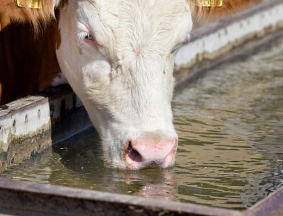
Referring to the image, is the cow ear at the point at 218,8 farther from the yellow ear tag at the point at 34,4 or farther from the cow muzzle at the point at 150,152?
the cow muzzle at the point at 150,152

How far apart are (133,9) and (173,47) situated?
0.32 m

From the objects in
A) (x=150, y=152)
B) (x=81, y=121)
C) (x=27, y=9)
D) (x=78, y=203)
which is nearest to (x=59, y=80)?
(x=81, y=121)

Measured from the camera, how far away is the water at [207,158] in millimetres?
3174

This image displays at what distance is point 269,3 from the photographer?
8.38 metres

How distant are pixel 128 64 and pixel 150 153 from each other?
537 mm

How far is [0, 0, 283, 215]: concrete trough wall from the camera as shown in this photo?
2.08 meters

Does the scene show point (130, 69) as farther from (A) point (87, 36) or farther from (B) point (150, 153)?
(B) point (150, 153)

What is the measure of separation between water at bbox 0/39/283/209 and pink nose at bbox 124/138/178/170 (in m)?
0.16

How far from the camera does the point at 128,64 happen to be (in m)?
3.20

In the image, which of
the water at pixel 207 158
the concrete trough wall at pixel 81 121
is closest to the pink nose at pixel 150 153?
the water at pixel 207 158

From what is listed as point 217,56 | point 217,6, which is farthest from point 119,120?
point 217,56

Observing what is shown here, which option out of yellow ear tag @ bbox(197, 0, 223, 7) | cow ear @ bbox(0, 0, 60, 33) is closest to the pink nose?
cow ear @ bbox(0, 0, 60, 33)

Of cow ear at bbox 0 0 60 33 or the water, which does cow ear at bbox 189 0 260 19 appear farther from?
cow ear at bbox 0 0 60 33

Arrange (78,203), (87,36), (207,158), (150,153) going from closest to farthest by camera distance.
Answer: (78,203) < (150,153) < (87,36) < (207,158)
